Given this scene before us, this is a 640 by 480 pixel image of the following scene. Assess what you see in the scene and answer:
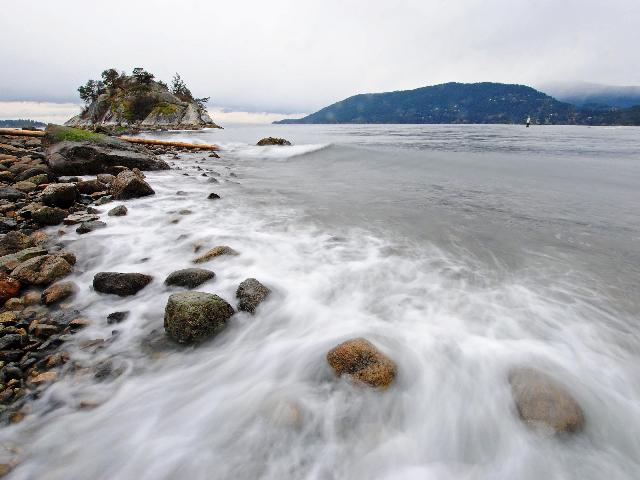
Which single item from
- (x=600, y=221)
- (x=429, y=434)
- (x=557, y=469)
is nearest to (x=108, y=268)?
(x=429, y=434)

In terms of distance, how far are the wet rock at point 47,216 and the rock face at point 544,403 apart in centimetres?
819

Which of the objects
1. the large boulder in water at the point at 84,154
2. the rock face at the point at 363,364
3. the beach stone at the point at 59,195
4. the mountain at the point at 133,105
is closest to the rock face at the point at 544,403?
the rock face at the point at 363,364

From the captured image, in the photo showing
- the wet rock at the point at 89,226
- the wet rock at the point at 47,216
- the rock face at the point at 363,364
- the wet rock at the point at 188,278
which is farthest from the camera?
the wet rock at the point at 47,216

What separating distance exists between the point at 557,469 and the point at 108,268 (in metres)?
5.93

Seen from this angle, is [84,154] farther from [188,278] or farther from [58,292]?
[188,278]

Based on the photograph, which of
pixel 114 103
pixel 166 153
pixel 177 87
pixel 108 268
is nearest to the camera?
pixel 108 268

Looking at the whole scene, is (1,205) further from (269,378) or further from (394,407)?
(394,407)

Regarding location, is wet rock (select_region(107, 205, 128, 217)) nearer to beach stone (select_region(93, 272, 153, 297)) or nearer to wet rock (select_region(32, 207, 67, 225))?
wet rock (select_region(32, 207, 67, 225))

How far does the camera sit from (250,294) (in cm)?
438

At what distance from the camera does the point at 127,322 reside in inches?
153

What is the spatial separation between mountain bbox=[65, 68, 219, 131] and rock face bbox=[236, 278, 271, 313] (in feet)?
277

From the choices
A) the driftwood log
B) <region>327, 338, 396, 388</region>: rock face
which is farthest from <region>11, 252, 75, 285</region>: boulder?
the driftwood log

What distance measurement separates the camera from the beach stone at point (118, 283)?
4.45m

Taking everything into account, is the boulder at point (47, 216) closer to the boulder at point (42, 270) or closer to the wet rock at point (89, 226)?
the wet rock at point (89, 226)
